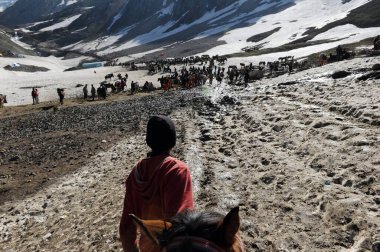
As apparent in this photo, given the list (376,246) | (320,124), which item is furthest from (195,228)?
(320,124)

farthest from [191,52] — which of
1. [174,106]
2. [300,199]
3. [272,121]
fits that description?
[300,199]

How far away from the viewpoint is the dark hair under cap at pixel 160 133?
3285 millimetres

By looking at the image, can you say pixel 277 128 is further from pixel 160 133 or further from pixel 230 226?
pixel 230 226

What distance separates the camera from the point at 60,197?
11469mm

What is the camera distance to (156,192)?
123 inches

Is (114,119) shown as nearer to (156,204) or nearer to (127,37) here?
(156,204)

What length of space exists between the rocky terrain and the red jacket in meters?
3.86

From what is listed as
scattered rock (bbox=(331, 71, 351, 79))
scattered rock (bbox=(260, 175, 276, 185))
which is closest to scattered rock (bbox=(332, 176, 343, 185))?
scattered rock (bbox=(260, 175, 276, 185))

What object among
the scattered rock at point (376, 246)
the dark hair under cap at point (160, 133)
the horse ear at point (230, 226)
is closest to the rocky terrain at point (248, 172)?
the scattered rock at point (376, 246)

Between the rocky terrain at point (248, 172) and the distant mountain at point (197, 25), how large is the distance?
71.3m

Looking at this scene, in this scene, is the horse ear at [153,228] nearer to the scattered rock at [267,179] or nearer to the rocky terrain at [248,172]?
the rocky terrain at [248,172]

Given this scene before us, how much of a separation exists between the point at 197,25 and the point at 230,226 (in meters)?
149

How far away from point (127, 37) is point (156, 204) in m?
161

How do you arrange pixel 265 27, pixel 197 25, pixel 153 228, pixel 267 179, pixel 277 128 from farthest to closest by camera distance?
pixel 197 25 < pixel 265 27 < pixel 277 128 < pixel 267 179 < pixel 153 228
